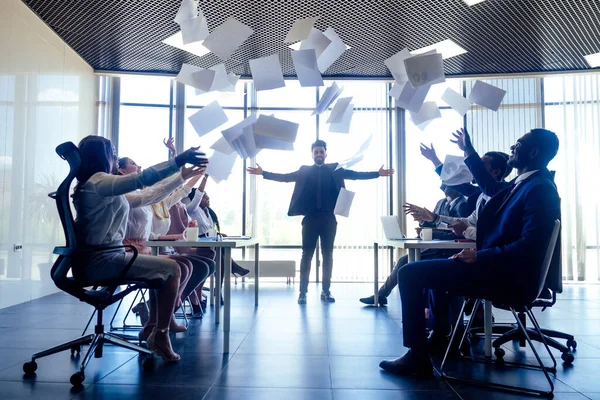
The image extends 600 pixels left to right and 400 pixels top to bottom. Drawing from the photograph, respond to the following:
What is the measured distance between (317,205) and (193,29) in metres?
2.05

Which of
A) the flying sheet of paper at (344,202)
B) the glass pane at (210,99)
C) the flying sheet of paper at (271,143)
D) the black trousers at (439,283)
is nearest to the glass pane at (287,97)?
the glass pane at (210,99)

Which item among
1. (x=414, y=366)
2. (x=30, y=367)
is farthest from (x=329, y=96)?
(x=30, y=367)

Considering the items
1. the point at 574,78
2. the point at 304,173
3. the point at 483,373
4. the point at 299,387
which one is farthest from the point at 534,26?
the point at 299,387

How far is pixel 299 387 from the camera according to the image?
2021 mm

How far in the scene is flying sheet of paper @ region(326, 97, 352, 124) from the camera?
3.35 meters

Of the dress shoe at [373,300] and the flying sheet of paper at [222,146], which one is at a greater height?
the flying sheet of paper at [222,146]

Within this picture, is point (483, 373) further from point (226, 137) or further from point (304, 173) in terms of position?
point (304, 173)

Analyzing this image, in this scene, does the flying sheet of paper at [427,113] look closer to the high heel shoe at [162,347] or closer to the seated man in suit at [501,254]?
the seated man in suit at [501,254]

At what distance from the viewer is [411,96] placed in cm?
305

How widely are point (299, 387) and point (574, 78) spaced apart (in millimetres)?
6091

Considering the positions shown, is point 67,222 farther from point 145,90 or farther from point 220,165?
point 145,90

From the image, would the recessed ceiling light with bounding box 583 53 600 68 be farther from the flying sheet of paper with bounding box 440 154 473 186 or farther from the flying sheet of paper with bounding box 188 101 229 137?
the flying sheet of paper with bounding box 188 101 229 137

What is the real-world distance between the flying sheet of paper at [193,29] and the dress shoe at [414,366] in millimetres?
2252

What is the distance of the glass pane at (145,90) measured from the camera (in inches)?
246
